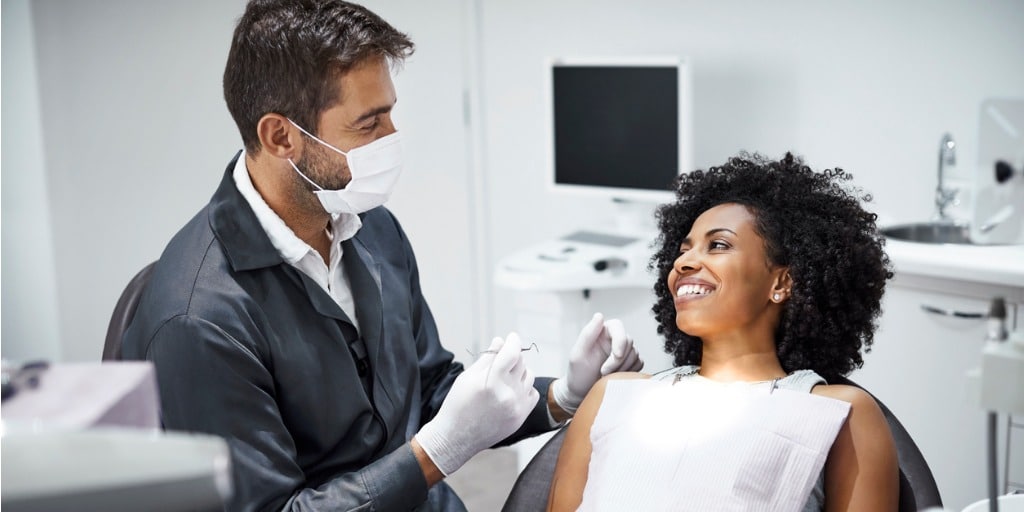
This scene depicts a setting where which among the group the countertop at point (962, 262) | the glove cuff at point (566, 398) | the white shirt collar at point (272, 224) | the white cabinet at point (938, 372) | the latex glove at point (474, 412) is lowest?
the white cabinet at point (938, 372)

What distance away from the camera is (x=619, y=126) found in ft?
10.1

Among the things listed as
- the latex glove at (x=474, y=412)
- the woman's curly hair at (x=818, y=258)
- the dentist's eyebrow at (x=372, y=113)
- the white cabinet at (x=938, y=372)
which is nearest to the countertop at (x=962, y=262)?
the white cabinet at (x=938, y=372)

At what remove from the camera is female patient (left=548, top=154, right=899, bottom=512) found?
140 cm

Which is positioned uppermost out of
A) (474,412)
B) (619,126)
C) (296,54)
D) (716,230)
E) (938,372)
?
(296,54)

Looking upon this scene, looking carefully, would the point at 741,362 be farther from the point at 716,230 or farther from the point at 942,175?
the point at 942,175

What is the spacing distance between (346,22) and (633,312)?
170 cm

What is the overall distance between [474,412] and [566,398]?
0.32 metres

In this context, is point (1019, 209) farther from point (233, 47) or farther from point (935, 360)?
point (233, 47)

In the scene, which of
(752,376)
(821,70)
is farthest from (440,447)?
(821,70)

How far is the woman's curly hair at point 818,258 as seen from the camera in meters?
1.59

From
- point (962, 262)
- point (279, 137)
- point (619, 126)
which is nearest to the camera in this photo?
point (279, 137)

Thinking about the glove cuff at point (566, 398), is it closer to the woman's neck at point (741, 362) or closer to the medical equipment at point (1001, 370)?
the woman's neck at point (741, 362)

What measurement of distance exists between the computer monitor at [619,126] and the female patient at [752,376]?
47.3 inches

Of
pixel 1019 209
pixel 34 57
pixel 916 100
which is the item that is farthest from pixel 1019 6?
pixel 34 57
